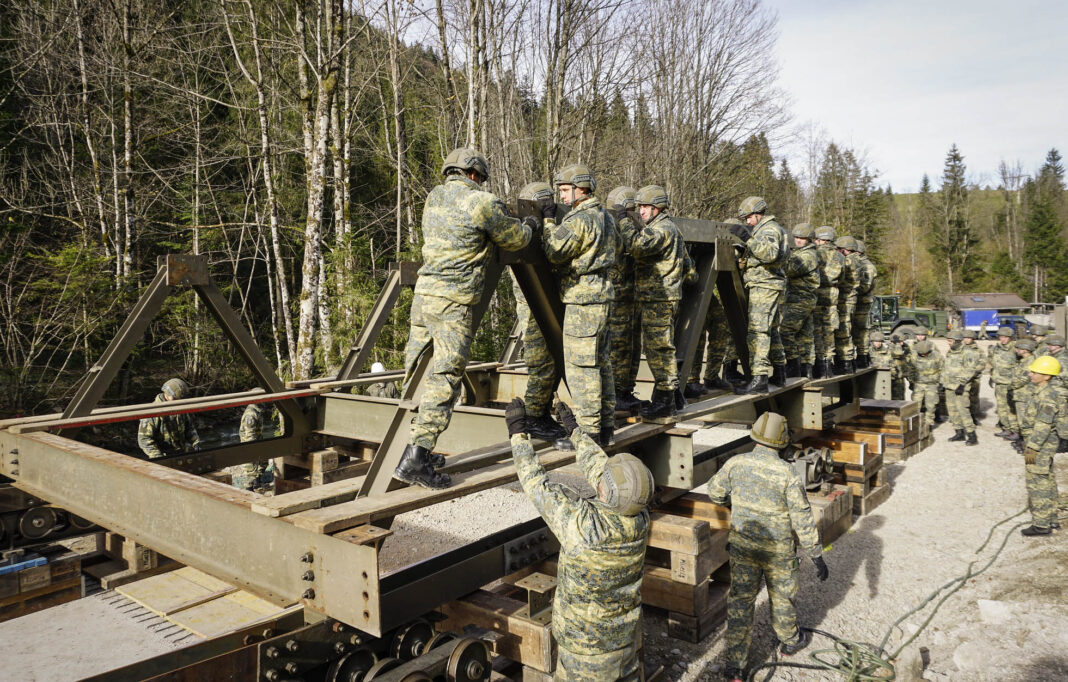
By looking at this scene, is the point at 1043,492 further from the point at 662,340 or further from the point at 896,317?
the point at 896,317

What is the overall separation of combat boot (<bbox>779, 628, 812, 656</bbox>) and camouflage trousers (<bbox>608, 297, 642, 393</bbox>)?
2326 mm

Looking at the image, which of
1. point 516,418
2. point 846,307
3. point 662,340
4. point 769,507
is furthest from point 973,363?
point 516,418

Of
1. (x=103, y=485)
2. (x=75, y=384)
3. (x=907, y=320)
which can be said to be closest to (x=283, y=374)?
(x=75, y=384)

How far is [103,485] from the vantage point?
3.96 m

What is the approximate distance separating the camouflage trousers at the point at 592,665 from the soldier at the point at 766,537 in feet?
→ 4.93

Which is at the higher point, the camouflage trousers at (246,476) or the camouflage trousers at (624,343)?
the camouflage trousers at (624,343)

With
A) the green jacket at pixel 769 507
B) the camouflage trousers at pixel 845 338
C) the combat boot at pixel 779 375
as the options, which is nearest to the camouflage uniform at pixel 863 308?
the camouflage trousers at pixel 845 338

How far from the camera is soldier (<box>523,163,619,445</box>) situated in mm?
4375

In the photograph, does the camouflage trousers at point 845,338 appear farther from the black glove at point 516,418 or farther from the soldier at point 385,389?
the black glove at point 516,418

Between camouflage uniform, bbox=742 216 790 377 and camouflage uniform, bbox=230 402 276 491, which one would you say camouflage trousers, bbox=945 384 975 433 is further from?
camouflage uniform, bbox=230 402 276 491

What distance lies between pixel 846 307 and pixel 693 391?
13.2 feet

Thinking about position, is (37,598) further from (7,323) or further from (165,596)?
(7,323)

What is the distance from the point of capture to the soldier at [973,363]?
1313 cm

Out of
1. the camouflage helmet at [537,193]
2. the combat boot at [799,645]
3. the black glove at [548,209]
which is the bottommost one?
the combat boot at [799,645]
